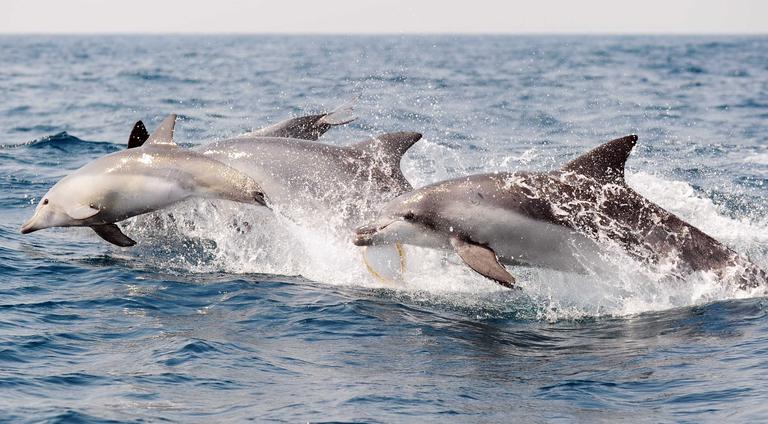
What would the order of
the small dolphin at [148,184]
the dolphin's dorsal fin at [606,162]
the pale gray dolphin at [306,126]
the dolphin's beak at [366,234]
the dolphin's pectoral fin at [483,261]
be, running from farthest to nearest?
1. the pale gray dolphin at [306,126]
2. the small dolphin at [148,184]
3. the dolphin's beak at [366,234]
4. the dolphin's dorsal fin at [606,162]
5. the dolphin's pectoral fin at [483,261]

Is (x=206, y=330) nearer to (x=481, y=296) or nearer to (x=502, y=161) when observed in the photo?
(x=481, y=296)

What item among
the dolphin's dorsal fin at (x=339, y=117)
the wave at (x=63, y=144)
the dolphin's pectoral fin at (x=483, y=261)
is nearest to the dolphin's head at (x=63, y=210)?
the dolphin's dorsal fin at (x=339, y=117)

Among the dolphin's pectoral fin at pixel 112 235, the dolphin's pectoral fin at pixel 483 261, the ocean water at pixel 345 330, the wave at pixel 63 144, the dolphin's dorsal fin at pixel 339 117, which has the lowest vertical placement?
the ocean water at pixel 345 330

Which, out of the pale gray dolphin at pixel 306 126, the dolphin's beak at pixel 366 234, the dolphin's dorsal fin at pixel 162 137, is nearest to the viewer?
the dolphin's beak at pixel 366 234

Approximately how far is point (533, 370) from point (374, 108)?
70.4 feet

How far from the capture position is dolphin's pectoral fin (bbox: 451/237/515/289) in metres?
9.12

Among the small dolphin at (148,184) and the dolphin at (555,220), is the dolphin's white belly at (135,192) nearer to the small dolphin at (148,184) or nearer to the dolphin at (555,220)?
the small dolphin at (148,184)

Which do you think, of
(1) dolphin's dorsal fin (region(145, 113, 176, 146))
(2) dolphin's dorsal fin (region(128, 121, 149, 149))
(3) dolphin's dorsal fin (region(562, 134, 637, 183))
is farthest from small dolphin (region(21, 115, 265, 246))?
(3) dolphin's dorsal fin (region(562, 134, 637, 183))

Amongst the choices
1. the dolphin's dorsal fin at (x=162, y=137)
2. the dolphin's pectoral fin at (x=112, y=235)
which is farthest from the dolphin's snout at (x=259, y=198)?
the dolphin's pectoral fin at (x=112, y=235)

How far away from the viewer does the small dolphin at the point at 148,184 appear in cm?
1086

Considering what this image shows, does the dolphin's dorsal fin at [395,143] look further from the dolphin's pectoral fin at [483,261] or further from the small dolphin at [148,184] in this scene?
the dolphin's pectoral fin at [483,261]

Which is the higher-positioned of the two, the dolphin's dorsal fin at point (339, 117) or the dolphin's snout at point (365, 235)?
the dolphin's dorsal fin at point (339, 117)

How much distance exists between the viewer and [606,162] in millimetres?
9977

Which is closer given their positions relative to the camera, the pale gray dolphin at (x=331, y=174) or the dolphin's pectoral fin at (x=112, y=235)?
the dolphin's pectoral fin at (x=112, y=235)
